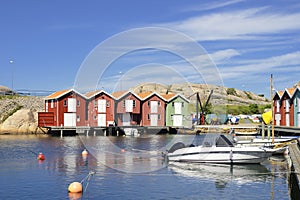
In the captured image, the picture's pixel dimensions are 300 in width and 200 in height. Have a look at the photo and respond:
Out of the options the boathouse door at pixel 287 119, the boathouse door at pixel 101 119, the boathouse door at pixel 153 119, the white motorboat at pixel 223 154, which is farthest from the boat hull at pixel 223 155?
the boathouse door at pixel 153 119

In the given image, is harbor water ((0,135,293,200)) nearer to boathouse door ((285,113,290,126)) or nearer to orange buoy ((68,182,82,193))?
orange buoy ((68,182,82,193))

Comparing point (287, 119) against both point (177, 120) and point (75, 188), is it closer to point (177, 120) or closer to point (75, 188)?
point (177, 120)

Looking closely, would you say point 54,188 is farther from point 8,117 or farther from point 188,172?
point 8,117

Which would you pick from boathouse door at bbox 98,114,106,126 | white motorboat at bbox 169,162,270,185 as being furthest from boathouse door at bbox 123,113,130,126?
white motorboat at bbox 169,162,270,185

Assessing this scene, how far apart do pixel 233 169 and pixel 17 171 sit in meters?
16.8

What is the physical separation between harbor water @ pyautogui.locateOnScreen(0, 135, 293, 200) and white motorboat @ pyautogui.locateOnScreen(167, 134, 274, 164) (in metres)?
0.57

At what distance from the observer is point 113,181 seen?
26578 mm

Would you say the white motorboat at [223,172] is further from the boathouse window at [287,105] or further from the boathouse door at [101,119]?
the boathouse door at [101,119]

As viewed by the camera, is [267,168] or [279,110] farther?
[279,110]

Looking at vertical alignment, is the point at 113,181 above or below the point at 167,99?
below

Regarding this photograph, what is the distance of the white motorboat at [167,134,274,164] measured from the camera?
33.3m

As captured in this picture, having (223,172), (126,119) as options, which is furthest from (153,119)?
(223,172)

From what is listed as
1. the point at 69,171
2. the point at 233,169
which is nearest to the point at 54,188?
the point at 69,171

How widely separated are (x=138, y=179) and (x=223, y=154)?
930 centimetres
